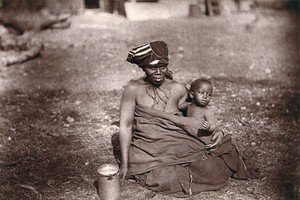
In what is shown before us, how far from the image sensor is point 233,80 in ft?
24.8

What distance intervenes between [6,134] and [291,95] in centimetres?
457

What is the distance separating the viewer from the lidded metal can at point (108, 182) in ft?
11.6

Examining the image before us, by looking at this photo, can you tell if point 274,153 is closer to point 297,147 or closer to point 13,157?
point 297,147

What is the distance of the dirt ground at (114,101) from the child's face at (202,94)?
879 millimetres

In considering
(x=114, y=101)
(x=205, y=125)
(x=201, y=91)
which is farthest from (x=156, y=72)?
(x=114, y=101)

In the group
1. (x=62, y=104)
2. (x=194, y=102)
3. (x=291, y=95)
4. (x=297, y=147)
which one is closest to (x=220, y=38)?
(x=291, y=95)

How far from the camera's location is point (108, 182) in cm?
354

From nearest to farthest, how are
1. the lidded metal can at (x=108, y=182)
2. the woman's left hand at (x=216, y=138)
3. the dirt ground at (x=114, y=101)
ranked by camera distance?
1. the lidded metal can at (x=108, y=182)
2. the woman's left hand at (x=216, y=138)
3. the dirt ground at (x=114, y=101)

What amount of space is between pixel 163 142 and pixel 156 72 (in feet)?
2.31

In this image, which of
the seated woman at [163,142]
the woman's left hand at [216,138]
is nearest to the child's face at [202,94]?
the seated woman at [163,142]

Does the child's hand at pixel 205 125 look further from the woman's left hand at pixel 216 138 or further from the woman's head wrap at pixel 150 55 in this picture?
the woman's head wrap at pixel 150 55

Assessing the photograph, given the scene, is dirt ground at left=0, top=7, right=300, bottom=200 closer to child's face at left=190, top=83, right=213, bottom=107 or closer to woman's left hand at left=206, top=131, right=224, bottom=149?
woman's left hand at left=206, top=131, right=224, bottom=149

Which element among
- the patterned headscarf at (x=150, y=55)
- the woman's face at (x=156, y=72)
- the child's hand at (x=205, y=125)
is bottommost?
the child's hand at (x=205, y=125)

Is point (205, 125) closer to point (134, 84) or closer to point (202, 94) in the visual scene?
point (202, 94)
